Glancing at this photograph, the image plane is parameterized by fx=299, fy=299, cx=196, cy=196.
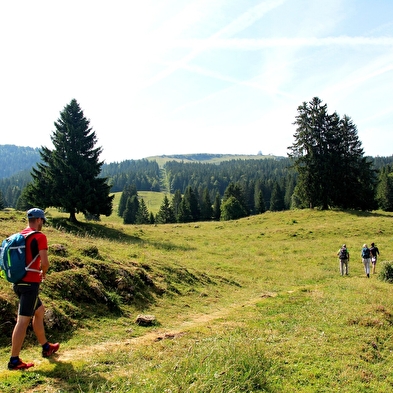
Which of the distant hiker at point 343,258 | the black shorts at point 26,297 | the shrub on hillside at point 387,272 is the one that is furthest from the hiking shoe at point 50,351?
the distant hiker at point 343,258

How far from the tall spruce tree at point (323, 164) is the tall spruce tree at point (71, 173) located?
30614mm

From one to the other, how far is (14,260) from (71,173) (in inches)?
1124

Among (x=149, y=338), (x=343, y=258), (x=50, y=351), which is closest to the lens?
(x=50, y=351)

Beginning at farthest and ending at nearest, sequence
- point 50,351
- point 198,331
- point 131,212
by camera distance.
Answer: point 131,212 → point 198,331 → point 50,351

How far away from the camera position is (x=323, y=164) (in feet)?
151

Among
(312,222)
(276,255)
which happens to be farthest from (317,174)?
(276,255)

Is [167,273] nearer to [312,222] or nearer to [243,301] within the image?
[243,301]

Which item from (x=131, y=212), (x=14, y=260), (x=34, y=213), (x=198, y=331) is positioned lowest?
(x=198, y=331)

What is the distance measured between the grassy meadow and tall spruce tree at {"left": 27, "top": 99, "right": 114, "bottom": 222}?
17.5m

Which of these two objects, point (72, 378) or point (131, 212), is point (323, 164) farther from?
point (131, 212)

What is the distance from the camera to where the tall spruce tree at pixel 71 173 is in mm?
31375

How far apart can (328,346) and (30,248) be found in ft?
23.7

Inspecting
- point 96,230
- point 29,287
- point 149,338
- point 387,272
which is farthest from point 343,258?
point 96,230

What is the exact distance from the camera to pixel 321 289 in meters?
15.0
